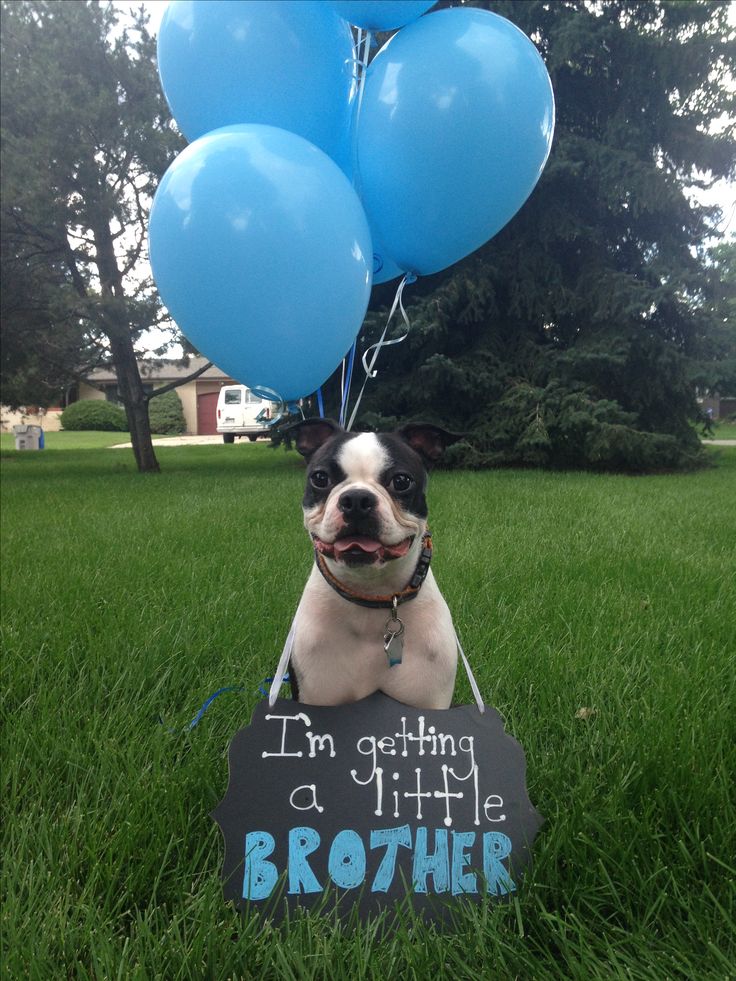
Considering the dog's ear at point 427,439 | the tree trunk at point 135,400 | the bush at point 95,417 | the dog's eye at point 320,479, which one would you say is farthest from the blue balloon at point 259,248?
the bush at point 95,417

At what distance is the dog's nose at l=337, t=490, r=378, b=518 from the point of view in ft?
4.60

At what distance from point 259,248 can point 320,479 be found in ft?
2.55

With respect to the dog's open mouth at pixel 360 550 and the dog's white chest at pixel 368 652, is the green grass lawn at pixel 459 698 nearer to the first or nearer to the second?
the dog's white chest at pixel 368 652

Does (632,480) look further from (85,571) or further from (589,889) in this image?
(589,889)

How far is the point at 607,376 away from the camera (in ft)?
34.0

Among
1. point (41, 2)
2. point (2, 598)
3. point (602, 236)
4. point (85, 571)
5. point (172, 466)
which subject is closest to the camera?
point (2, 598)

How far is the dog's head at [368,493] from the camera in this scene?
1.42 metres

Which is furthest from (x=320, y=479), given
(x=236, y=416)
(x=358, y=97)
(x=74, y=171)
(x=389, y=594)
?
(x=236, y=416)

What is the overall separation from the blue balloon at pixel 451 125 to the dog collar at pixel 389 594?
48.2 inches

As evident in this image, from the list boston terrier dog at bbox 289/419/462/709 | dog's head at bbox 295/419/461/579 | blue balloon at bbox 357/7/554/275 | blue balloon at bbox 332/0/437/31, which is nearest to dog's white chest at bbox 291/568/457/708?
boston terrier dog at bbox 289/419/462/709

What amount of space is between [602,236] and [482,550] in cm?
845

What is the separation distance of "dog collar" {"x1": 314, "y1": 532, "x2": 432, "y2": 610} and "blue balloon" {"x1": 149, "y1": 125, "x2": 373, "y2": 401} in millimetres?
821

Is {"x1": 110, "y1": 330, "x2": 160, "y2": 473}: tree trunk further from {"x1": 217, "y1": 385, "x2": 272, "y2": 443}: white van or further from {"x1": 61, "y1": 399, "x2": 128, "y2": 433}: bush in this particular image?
{"x1": 61, "y1": 399, "x2": 128, "y2": 433}: bush

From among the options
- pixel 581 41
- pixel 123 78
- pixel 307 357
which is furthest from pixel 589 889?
pixel 123 78
